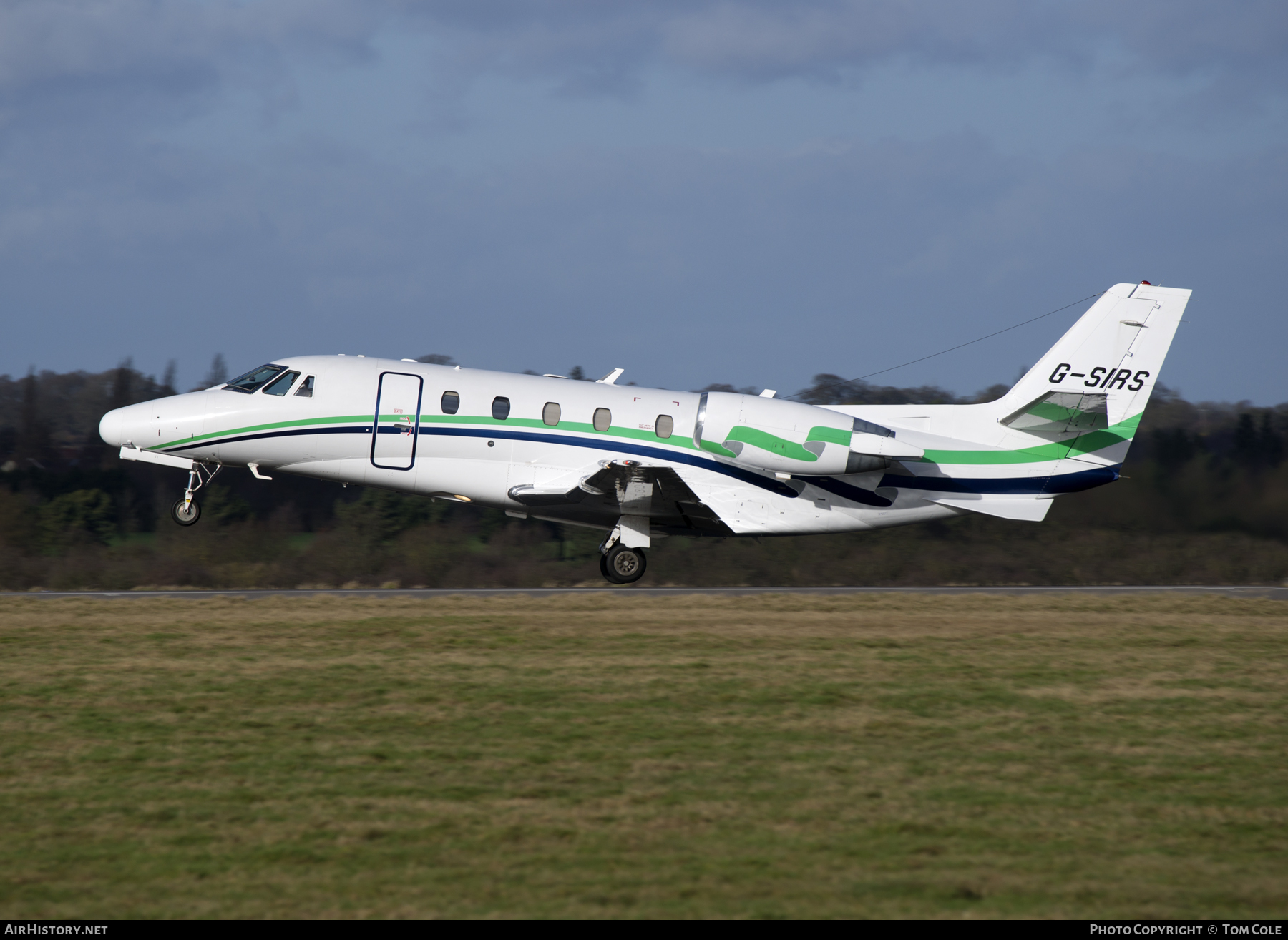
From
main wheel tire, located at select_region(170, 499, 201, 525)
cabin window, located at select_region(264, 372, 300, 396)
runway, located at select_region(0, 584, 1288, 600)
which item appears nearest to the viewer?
cabin window, located at select_region(264, 372, 300, 396)

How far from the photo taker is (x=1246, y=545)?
74.4 ft

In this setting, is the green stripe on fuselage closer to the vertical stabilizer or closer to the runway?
the vertical stabilizer

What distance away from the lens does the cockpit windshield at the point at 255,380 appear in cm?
1711

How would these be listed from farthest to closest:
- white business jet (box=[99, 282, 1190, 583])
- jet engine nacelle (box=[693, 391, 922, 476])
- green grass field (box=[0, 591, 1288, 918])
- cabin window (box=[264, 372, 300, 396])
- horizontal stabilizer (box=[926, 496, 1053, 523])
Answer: horizontal stabilizer (box=[926, 496, 1053, 523]) → cabin window (box=[264, 372, 300, 396]) → white business jet (box=[99, 282, 1190, 583]) → jet engine nacelle (box=[693, 391, 922, 476]) → green grass field (box=[0, 591, 1288, 918])

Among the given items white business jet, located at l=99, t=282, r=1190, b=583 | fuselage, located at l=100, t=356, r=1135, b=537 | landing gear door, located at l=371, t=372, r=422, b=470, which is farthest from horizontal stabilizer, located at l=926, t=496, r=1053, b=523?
landing gear door, located at l=371, t=372, r=422, b=470

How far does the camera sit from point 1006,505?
17641 mm

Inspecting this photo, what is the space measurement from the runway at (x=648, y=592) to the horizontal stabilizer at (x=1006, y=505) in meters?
2.11

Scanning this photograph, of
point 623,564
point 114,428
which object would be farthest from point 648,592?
point 114,428

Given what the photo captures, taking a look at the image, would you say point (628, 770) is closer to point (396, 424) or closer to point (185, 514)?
point (396, 424)

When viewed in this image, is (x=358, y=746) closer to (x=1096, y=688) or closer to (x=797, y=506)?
(x=1096, y=688)

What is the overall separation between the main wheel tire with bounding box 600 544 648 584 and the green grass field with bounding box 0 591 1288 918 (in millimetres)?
3697

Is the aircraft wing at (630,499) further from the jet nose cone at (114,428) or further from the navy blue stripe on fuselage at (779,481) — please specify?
the jet nose cone at (114,428)

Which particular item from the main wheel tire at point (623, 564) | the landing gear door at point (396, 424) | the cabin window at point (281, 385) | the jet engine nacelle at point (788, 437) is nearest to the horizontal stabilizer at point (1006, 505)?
the jet engine nacelle at point (788, 437)

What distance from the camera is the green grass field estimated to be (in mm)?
6117
